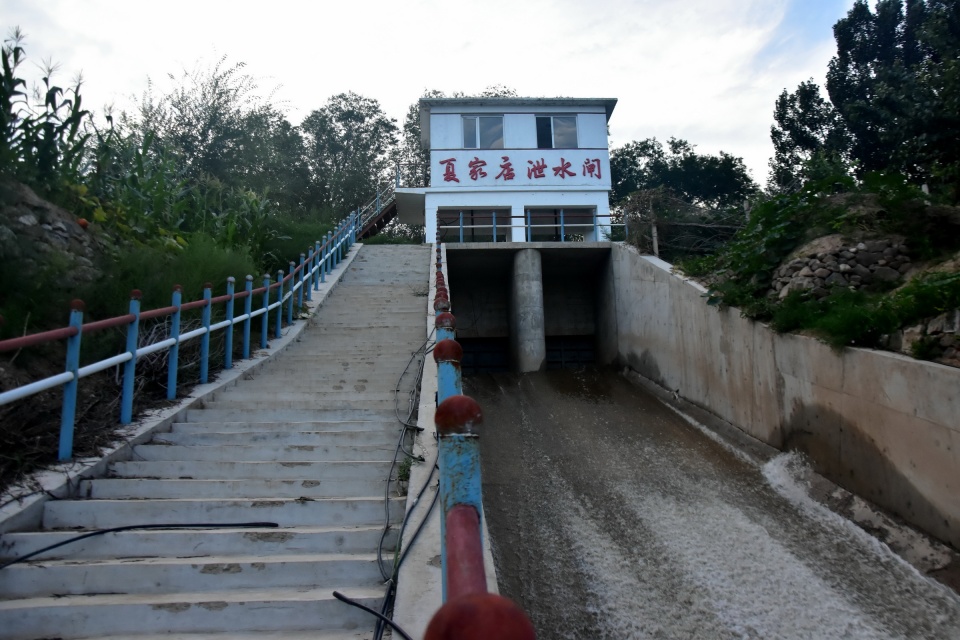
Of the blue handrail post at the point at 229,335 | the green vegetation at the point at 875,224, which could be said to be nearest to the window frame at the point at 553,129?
the green vegetation at the point at 875,224

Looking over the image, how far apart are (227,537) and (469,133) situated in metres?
18.4

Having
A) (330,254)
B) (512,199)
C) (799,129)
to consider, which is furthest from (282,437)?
(799,129)

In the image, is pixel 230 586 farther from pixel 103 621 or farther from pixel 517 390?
pixel 517 390

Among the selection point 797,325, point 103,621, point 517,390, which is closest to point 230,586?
point 103,621

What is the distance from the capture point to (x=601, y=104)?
66.3 feet

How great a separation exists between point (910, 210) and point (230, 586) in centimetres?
811

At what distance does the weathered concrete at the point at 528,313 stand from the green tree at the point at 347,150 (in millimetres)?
19108

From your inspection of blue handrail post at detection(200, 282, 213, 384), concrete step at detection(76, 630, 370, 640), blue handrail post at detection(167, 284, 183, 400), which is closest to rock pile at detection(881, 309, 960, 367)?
concrete step at detection(76, 630, 370, 640)

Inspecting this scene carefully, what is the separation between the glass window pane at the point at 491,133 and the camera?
20.1 meters

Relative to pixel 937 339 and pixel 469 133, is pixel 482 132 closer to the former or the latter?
pixel 469 133

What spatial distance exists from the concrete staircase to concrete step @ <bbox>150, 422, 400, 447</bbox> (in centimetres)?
1

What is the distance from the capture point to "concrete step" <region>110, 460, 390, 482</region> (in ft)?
13.7

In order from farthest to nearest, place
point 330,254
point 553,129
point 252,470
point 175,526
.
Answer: point 553,129 → point 330,254 → point 252,470 → point 175,526

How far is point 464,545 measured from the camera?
139 centimetres
